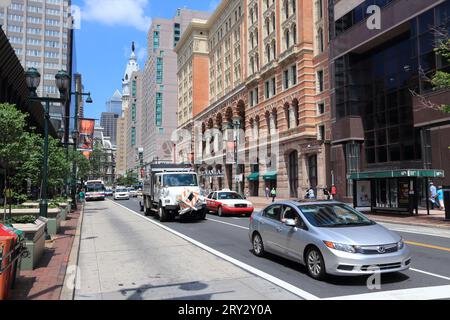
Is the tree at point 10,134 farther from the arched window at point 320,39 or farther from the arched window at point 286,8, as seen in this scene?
the arched window at point 286,8

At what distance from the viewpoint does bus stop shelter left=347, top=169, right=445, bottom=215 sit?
74.2ft

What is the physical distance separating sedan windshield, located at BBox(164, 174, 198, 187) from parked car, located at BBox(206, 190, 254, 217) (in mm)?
3584

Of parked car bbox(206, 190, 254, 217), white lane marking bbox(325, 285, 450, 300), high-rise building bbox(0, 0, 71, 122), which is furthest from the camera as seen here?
high-rise building bbox(0, 0, 71, 122)

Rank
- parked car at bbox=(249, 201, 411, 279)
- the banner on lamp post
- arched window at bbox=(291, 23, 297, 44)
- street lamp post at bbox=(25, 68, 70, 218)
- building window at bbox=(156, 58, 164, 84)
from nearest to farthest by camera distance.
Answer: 1. parked car at bbox=(249, 201, 411, 279)
2. street lamp post at bbox=(25, 68, 70, 218)
3. the banner on lamp post
4. arched window at bbox=(291, 23, 297, 44)
5. building window at bbox=(156, 58, 164, 84)

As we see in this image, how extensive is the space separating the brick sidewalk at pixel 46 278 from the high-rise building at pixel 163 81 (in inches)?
4887

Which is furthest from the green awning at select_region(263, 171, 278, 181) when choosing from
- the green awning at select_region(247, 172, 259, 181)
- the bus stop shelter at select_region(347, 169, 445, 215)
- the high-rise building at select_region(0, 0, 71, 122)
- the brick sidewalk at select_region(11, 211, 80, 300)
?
the high-rise building at select_region(0, 0, 71, 122)

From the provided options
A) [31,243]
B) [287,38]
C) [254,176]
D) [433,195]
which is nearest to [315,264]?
[31,243]

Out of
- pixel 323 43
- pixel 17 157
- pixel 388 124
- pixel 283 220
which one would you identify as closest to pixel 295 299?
pixel 283 220

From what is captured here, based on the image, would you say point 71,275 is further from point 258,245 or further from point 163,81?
point 163,81

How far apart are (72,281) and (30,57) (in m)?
138

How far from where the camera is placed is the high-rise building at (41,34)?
12762cm

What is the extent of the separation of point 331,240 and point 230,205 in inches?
659

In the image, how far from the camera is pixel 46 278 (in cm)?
813

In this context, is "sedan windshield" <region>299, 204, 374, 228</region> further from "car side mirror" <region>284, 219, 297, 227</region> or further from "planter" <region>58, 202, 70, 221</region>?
"planter" <region>58, 202, 70, 221</region>
